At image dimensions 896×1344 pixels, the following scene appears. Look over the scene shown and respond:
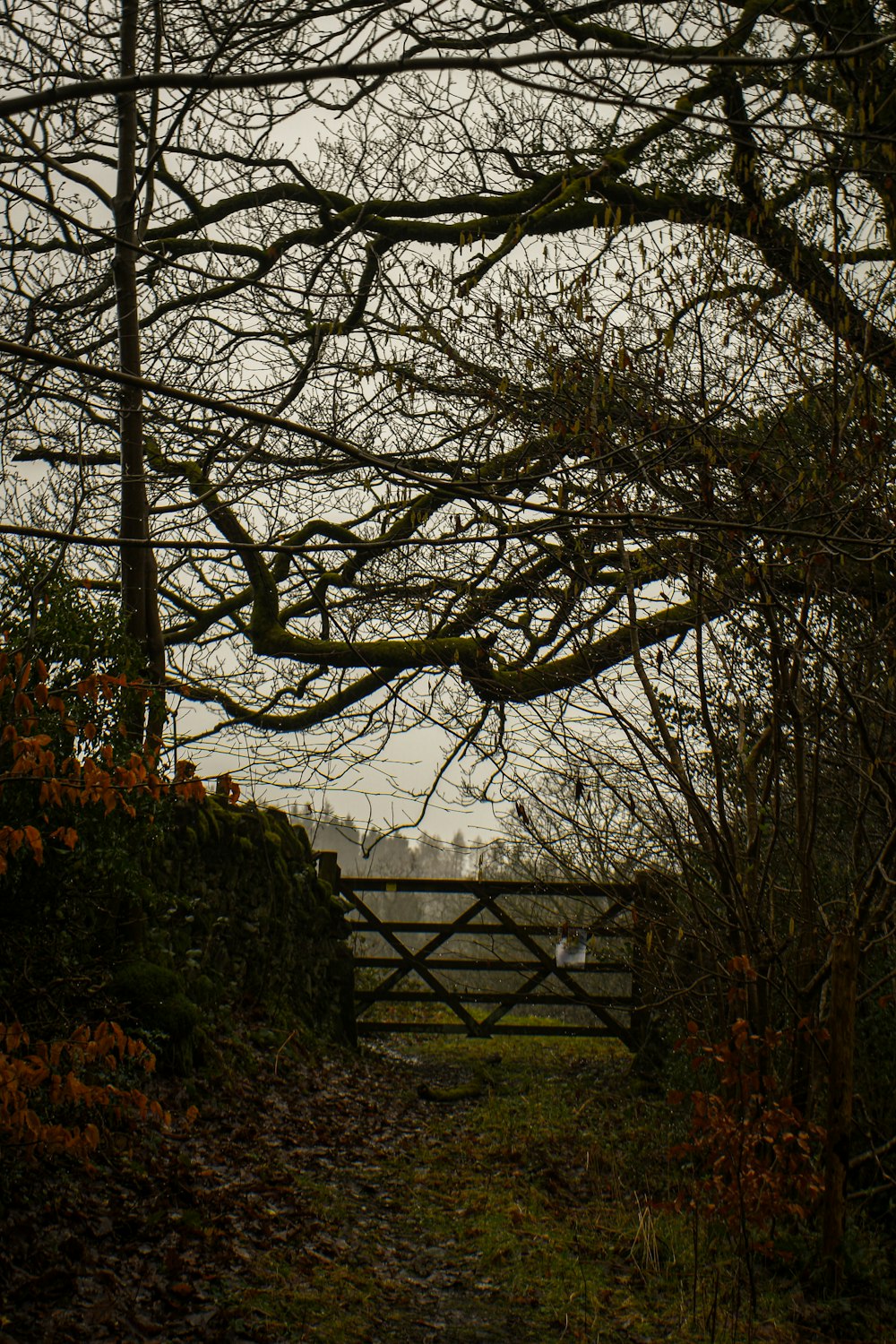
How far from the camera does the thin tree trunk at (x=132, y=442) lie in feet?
15.8

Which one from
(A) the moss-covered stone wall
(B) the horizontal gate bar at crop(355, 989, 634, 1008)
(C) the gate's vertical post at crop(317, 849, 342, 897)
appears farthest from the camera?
(C) the gate's vertical post at crop(317, 849, 342, 897)

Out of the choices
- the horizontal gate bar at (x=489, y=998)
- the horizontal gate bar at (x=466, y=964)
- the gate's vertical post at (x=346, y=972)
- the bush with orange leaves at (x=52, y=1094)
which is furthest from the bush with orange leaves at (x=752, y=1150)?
the gate's vertical post at (x=346, y=972)

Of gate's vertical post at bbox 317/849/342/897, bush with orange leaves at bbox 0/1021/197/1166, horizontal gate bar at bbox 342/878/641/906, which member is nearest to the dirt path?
bush with orange leaves at bbox 0/1021/197/1166

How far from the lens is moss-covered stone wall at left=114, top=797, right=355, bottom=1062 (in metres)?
5.62

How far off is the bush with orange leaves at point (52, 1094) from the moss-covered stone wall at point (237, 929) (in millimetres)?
1091

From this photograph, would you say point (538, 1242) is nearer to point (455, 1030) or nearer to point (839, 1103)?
point (839, 1103)

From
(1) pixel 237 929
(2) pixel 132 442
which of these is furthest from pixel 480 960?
(2) pixel 132 442

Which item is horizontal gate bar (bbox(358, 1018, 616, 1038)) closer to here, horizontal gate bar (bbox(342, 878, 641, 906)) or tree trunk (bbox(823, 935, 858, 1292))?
horizontal gate bar (bbox(342, 878, 641, 906))

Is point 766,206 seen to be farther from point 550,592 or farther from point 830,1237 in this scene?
point 830,1237

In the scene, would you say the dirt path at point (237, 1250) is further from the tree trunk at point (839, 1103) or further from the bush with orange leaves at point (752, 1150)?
the tree trunk at point (839, 1103)

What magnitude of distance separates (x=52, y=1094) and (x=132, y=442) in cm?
355

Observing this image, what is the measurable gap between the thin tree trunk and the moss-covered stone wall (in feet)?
3.50

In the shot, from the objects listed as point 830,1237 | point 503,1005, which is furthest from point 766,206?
point 503,1005

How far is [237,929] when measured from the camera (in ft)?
23.9
